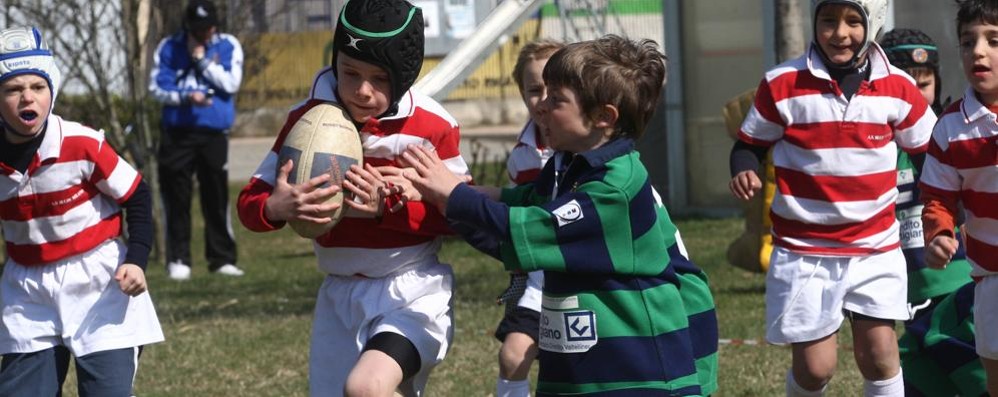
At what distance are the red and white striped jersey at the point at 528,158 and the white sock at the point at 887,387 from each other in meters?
1.52

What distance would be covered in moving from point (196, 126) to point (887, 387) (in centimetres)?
798

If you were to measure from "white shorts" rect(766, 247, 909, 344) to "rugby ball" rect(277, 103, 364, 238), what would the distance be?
6.69 ft

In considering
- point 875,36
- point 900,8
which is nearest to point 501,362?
point 875,36

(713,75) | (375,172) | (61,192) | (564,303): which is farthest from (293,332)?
(713,75)

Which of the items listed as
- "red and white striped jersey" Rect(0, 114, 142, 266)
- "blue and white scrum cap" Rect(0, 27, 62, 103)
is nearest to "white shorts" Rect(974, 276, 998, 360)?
"red and white striped jersey" Rect(0, 114, 142, 266)

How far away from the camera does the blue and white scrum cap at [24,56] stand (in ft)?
Result: 18.5

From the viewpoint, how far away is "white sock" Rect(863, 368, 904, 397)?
600 centimetres

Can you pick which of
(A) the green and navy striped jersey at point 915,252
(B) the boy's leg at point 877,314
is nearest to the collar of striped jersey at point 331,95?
(B) the boy's leg at point 877,314

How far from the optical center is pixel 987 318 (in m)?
5.36

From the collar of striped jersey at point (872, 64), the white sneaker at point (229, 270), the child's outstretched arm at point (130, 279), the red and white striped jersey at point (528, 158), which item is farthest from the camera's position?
the white sneaker at point (229, 270)

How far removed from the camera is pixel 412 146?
15.8 feet

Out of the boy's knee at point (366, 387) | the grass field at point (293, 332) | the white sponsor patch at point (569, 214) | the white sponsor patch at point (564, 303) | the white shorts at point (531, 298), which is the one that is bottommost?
the grass field at point (293, 332)

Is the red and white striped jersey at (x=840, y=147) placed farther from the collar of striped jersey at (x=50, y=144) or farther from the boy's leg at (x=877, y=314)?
the collar of striped jersey at (x=50, y=144)

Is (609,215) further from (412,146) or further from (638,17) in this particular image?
(638,17)
